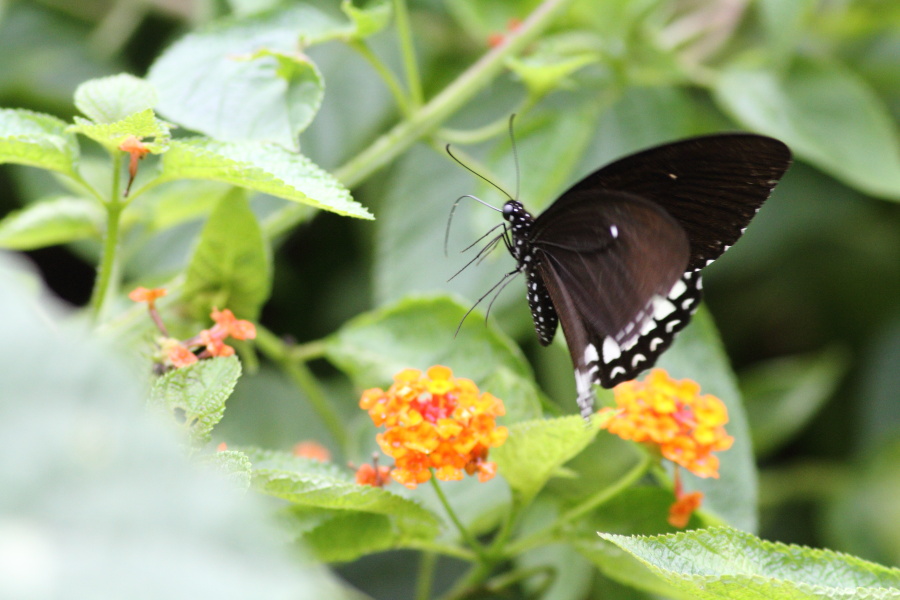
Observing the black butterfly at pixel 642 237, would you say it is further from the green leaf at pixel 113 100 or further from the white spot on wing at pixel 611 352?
the green leaf at pixel 113 100

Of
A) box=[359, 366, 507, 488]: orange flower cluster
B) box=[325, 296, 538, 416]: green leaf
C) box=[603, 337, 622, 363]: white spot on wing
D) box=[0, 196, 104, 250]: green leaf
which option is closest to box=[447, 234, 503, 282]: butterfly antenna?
box=[325, 296, 538, 416]: green leaf

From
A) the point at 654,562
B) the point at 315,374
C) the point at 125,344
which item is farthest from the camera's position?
the point at 315,374

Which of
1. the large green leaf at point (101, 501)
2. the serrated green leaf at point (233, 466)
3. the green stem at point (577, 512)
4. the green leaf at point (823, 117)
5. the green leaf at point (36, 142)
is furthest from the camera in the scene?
the green leaf at point (823, 117)

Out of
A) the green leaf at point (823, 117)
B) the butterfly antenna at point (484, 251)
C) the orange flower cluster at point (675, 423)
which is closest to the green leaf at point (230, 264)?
the butterfly antenna at point (484, 251)

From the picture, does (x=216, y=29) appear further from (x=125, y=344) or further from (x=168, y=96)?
(x=125, y=344)

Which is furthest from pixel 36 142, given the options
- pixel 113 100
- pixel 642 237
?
pixel 642 237

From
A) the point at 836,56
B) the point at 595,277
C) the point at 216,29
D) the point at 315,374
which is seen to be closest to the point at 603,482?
the point at 595,277

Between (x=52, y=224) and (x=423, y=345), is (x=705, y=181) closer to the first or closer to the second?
(x=423, y=345)
